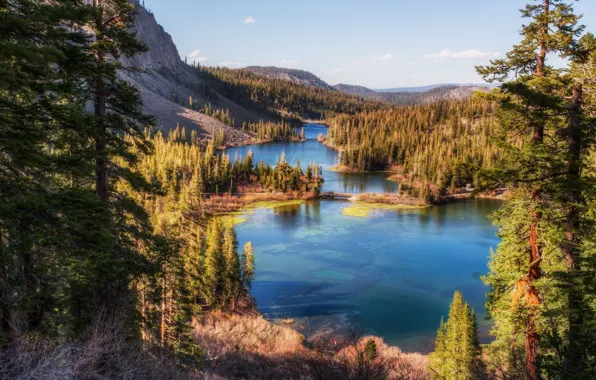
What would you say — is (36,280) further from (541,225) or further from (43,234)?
(541,225)

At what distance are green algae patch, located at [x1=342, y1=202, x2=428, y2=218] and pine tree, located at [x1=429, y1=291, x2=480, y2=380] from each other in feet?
152

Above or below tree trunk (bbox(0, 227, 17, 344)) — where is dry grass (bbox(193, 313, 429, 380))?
below

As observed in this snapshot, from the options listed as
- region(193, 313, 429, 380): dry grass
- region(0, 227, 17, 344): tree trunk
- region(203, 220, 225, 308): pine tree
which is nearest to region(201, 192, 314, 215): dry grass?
region(203, 220, 225, 308): pine tree

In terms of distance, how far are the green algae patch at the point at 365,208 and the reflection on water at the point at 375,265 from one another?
1839 millimetres

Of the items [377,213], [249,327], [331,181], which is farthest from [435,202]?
[249,327]

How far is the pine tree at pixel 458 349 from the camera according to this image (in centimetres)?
2082

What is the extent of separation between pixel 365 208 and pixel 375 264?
2894cm

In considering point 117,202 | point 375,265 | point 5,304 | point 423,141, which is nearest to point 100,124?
point 117,202

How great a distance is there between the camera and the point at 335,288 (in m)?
40.8

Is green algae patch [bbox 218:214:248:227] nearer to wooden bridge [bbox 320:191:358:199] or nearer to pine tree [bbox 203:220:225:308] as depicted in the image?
wooden bridge [bbox 320:191:358:199]

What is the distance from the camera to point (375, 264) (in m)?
47.0

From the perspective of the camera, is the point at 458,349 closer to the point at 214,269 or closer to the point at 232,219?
the point at 214,269

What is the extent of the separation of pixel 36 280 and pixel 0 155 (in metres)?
2.70

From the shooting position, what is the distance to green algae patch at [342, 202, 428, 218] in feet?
234
